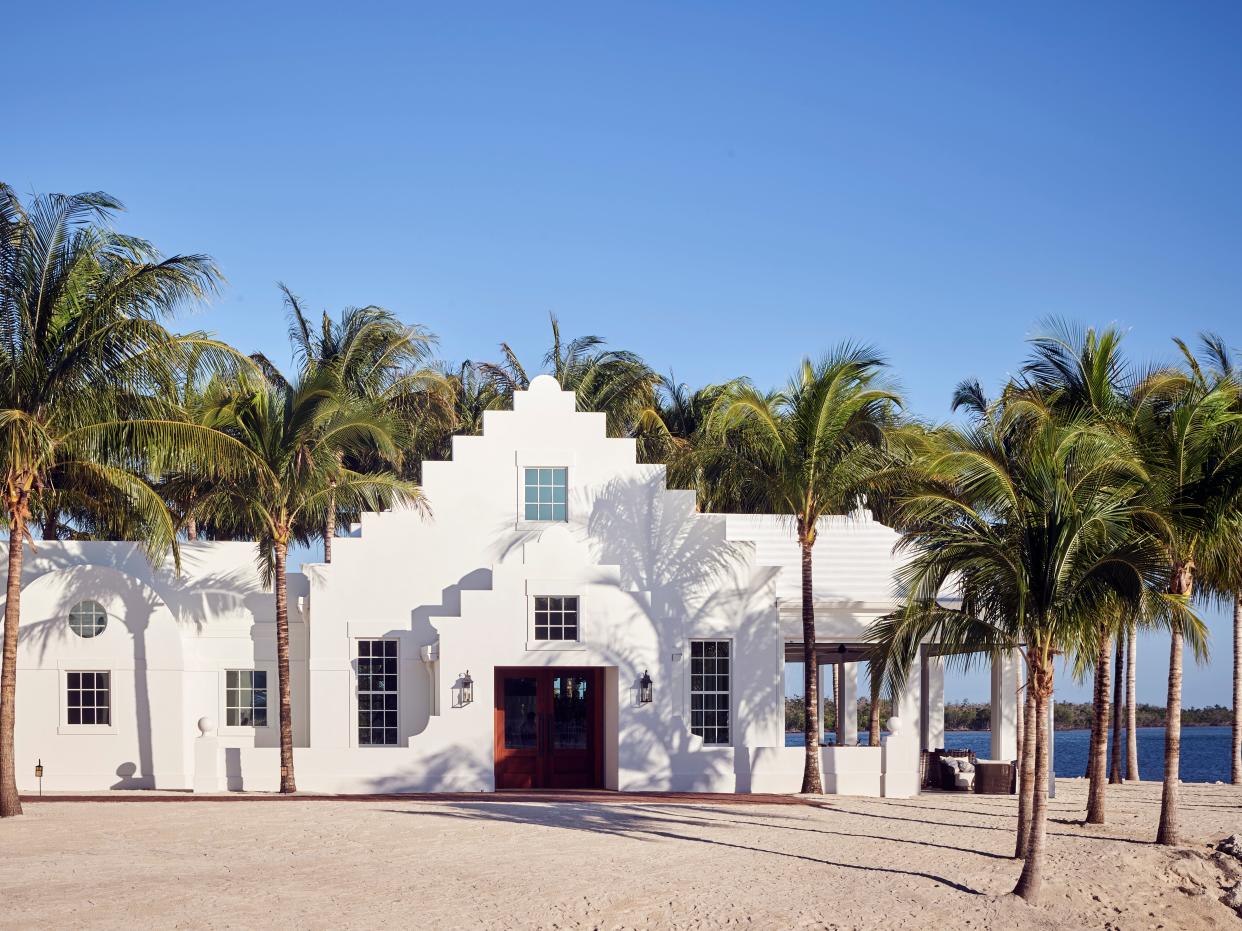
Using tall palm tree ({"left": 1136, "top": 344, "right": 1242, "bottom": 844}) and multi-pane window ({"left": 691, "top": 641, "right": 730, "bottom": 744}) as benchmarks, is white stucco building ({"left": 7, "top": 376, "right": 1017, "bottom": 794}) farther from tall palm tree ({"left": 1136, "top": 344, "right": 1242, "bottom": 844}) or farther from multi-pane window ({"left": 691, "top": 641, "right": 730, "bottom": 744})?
tall palm tree ({"left": 1136, "top": 344, "right": 1242, "bottom": 844})

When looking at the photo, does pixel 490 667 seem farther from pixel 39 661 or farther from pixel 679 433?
pixel 679 433

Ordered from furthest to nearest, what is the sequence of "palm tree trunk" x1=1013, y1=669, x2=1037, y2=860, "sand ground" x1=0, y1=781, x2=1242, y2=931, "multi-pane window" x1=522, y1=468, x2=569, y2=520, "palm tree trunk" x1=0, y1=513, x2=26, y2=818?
"multi-pane window" x1=522, y1=468, x2=569, y2=520 < "palm tree trunk" x1=0, y1=513, x2=26, y2=818 < "palm tree trunk" x1=1013, y1=669, x2=1037, y2=860 < "sand ground" x1=0, y1=781, x2=1242, y2=931

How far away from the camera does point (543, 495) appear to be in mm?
24516

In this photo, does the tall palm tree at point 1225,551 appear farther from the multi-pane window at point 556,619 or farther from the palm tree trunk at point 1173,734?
→ the multi-pane window at point 556,619

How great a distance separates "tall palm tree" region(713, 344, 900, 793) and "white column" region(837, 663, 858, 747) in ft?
19.4

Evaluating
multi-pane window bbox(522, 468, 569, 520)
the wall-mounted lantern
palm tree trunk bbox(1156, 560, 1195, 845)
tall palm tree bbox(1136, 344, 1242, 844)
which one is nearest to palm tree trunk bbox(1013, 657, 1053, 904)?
tall palm tree bbox(1136, 344, 1242, 844)

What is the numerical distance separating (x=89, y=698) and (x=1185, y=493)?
56.6 feet

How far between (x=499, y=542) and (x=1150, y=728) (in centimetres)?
11591

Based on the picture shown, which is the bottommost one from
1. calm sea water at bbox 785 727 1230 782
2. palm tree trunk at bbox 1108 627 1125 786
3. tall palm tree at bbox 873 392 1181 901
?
calm sea water at bbox 785 727 1230 782

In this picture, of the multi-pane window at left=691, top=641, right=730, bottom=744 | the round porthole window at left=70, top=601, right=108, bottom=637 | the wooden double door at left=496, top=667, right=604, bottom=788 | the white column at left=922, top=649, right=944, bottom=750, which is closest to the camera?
the round porthole window at left=70, top=601, right=108, bottom=637

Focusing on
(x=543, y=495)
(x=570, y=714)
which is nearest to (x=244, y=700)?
(x=570, y=714)

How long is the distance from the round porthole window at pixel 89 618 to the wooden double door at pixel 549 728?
6630 millimetres

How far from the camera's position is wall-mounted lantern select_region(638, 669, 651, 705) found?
2312 cm

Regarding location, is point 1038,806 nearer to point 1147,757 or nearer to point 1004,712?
point 1004,712
